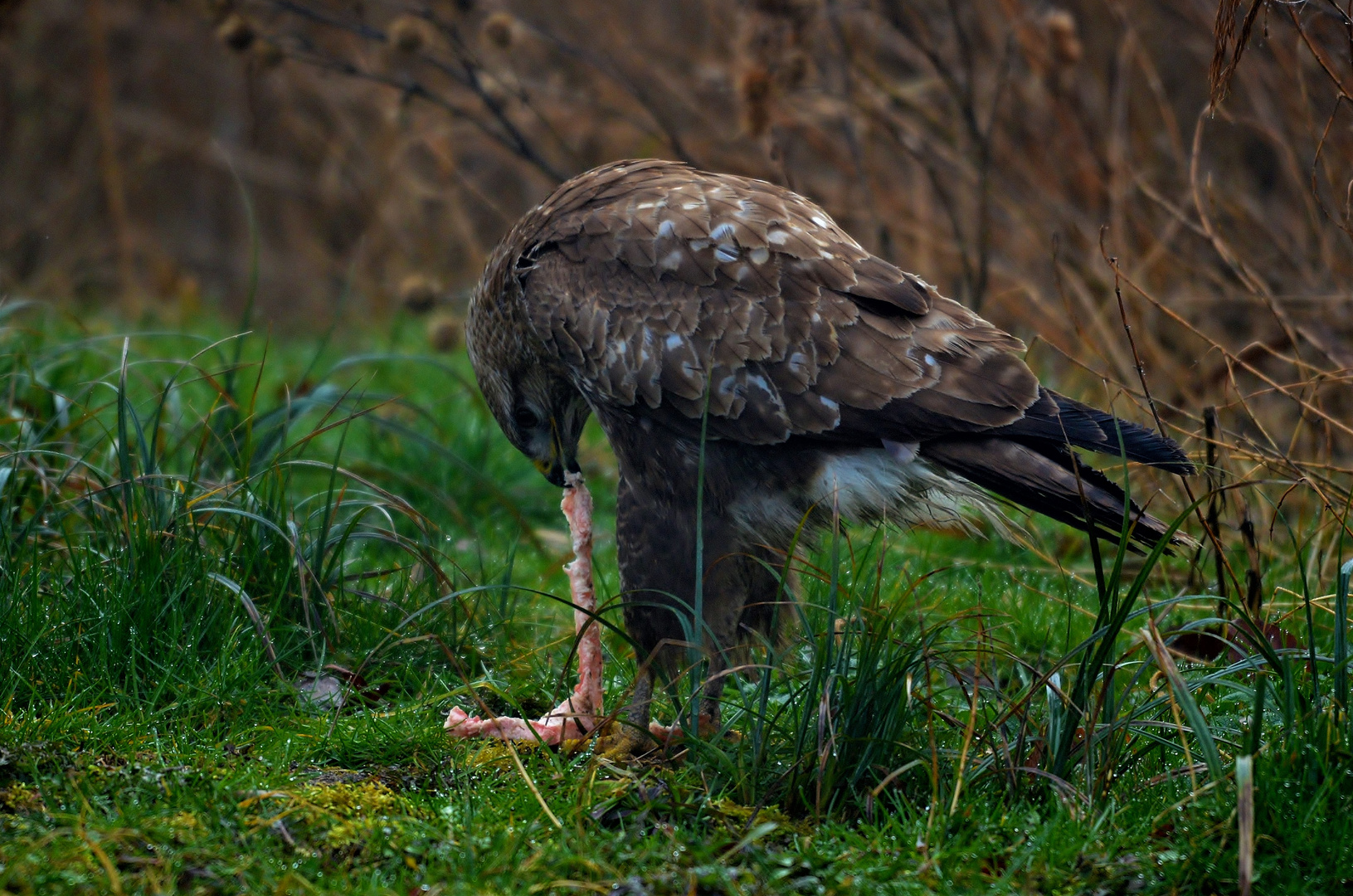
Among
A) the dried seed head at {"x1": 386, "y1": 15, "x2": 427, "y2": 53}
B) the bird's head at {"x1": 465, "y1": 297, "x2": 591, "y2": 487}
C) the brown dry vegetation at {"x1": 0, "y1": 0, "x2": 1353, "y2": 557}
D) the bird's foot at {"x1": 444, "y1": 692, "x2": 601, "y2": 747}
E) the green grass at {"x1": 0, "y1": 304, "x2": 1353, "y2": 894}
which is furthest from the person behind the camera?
the dried seed head at {"x1": 386, "y1": 15, "x2": 427, "y2": 53}

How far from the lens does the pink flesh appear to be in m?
2.79

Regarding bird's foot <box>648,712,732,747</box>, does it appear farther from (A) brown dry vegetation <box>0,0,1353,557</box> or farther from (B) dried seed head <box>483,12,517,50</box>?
(B) dried seed head <box>483,12,517,50</box>

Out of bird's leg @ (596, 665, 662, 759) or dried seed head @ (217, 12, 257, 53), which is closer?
bird's leg @ (596, 665, 662, 759)

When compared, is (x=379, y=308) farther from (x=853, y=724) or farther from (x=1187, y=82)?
(x=853, y=724)

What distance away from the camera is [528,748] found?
9.04ft

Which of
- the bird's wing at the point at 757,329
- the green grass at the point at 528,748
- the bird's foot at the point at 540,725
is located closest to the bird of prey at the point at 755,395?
the bird's wing at the point at 757,329

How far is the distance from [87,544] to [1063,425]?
2.27 meters

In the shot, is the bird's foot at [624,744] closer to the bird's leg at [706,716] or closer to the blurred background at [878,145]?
the bird's leg at [706,716]

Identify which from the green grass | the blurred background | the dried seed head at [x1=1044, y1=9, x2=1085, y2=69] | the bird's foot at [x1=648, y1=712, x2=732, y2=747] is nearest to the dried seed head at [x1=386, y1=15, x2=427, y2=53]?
the blurred background

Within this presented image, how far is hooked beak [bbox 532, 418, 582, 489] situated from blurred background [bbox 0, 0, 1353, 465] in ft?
3.68

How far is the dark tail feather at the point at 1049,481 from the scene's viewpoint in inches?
105

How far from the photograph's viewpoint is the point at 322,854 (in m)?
2.27

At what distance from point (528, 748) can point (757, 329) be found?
1.09 metres

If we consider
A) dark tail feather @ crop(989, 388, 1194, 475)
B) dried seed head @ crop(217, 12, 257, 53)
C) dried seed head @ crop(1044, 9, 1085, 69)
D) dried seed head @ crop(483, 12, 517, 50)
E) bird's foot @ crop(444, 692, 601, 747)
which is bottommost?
bird's foot @ crop(444, 692, 601, 747)
